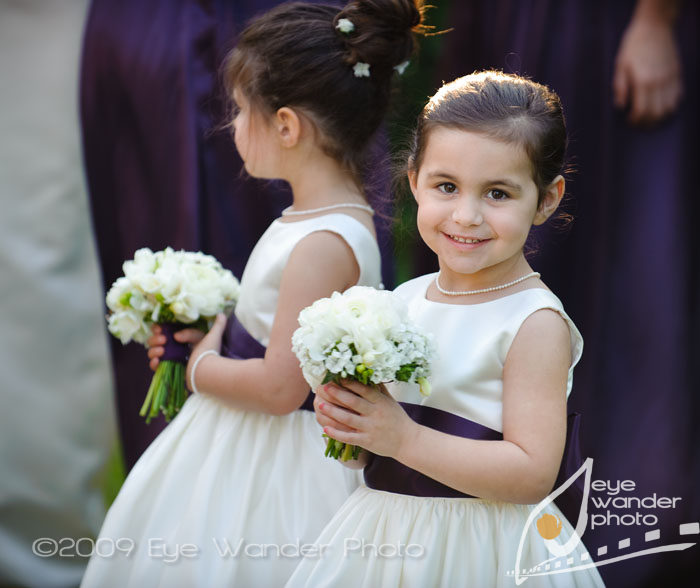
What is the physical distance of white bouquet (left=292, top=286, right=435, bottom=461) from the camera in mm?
1661

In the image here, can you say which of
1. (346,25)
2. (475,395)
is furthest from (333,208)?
(475,395)

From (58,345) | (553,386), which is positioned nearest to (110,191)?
(58,345)

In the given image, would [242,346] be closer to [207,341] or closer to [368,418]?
[207,341]

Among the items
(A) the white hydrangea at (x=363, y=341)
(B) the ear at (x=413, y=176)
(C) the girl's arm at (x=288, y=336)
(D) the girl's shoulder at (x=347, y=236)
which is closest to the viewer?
(A) the white hydrangea at (x=363, y=341)

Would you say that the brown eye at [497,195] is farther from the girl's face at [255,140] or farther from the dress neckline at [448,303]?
the girl's face at [255,140]

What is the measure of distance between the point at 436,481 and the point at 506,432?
9.8 inches

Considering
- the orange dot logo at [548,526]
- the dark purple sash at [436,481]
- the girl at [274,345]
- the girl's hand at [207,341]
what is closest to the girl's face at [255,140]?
the girl at [274,345]

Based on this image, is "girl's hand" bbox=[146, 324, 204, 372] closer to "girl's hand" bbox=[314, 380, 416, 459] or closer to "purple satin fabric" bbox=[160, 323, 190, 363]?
"purple satin fabric" bbox=[160, 323, 190, 363]

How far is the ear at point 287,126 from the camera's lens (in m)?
2.47

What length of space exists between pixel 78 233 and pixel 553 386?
2710 millimetres

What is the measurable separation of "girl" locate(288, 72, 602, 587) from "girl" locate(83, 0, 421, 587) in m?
0.42

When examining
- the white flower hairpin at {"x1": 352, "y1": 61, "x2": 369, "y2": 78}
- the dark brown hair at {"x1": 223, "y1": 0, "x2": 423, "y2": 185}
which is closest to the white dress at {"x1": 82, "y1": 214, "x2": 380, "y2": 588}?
the dark brown hair at {"x1": 223, "y1": 0, "x2": 423, "y2": 185}

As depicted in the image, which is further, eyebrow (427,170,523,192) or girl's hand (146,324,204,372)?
girl's hand (146,324,204,372)

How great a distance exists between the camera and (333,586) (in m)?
1.86
